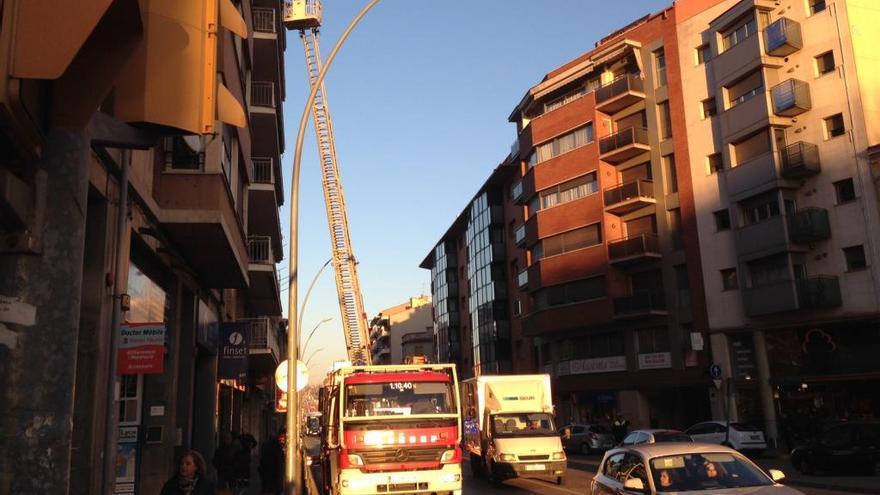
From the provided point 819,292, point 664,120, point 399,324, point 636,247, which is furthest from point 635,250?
point 399,324

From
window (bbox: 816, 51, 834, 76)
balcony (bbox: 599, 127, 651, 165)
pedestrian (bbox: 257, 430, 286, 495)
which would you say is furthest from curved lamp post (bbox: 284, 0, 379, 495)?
balcony (bbox: 599, 127, 651, 165)

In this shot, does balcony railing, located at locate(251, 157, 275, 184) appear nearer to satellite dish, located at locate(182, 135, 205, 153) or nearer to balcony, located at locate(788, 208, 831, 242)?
satellite dish, located at locate(182, 135, 205, 153)

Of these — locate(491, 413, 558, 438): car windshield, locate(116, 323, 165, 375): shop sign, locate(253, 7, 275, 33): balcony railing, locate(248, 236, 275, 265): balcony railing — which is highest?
locate(253, 7, 275, 33): balcony railing

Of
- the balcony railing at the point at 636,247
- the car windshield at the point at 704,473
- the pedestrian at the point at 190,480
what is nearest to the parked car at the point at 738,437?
the balcony railing at the point at 636,247

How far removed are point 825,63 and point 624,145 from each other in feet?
39.2

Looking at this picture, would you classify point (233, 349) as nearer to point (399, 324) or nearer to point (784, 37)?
point (784, 37)

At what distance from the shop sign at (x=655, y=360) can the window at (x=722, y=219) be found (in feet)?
24.8

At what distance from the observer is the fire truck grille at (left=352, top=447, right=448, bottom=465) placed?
1349cm

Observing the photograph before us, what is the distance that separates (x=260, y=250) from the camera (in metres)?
28.3

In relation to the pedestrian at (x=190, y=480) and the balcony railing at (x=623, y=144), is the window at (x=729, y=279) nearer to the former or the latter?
the balcony railing at (x=623, y=144)

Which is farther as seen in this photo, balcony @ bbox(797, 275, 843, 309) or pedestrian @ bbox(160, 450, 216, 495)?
balcony @ bbox(797, 275, 843, 309)

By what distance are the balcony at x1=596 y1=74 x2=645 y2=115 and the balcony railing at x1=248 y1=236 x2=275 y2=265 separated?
2464 cm

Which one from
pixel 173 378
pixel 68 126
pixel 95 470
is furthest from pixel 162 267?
pixel 68 126

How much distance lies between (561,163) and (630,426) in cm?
1686
